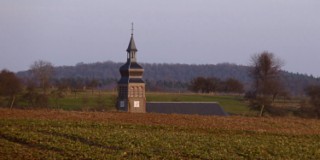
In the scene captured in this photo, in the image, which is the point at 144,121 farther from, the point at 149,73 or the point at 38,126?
the point at 149,73

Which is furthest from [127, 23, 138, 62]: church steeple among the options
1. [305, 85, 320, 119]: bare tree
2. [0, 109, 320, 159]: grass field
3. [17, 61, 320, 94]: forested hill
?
[17, 61, 320, 94]: forested hill

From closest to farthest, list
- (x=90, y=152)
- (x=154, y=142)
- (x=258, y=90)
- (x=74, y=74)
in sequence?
(x=90, y=152) → (x=154, y=142) → (x=258, y=90) → (x=74, y=74)

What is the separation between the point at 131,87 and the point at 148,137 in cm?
3957

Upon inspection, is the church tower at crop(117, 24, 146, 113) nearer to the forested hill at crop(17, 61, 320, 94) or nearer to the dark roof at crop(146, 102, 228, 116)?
the dark roof at crop(146, 102, 228, 116)

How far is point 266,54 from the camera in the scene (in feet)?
251

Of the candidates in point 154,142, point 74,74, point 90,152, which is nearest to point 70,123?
point 154,142

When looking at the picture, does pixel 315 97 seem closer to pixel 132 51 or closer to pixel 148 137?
pixel 132 51

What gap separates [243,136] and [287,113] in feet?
99.9

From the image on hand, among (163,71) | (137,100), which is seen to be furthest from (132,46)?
(163,71)

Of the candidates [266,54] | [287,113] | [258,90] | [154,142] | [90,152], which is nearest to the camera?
[90,152]

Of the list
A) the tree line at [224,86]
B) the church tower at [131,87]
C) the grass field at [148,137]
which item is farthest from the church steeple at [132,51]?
the grass field at [148,137]

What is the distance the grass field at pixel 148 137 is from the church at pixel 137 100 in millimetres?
28175

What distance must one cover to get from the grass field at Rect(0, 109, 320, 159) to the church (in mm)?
28175

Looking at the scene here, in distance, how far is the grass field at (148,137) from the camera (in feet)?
55.2
